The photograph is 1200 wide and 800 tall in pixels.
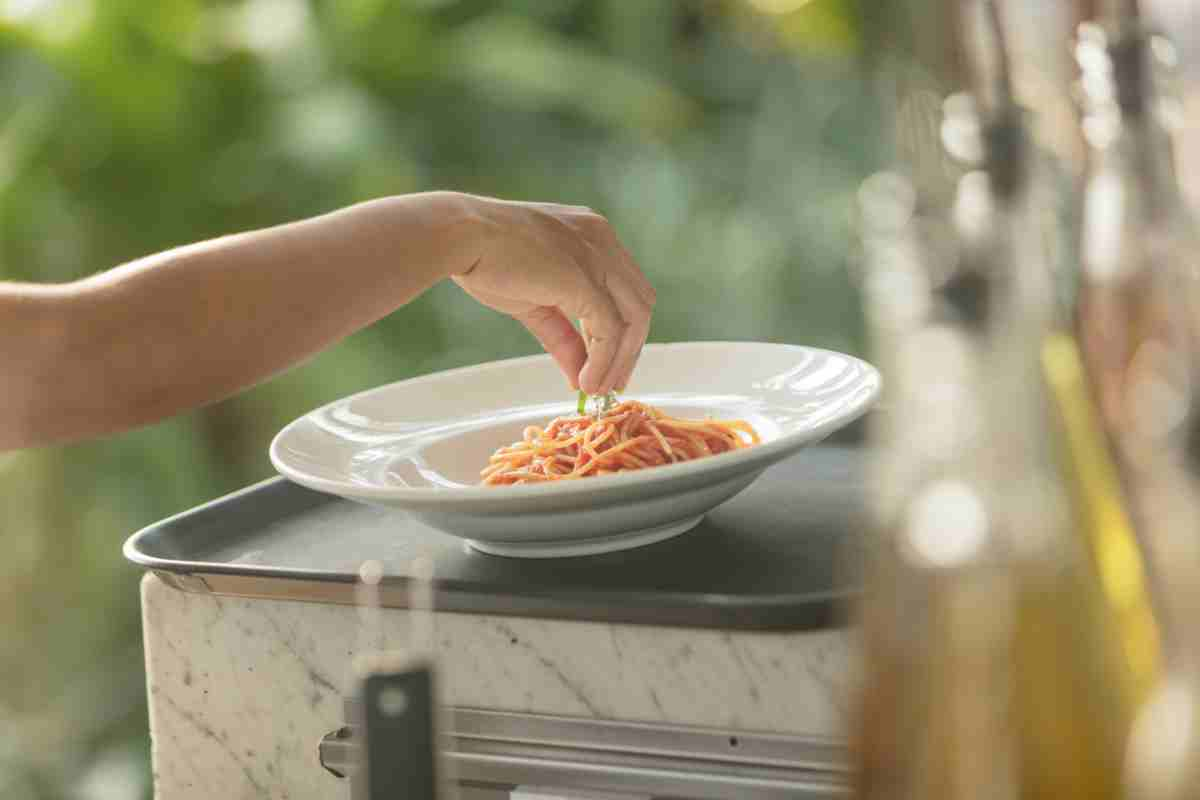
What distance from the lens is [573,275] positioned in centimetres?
94

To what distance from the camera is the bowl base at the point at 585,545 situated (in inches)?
33.9

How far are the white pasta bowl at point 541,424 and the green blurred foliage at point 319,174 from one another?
1.41m

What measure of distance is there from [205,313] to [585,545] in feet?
0.81

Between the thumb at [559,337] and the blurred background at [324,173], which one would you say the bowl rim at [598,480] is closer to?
the thumb at [559,337]

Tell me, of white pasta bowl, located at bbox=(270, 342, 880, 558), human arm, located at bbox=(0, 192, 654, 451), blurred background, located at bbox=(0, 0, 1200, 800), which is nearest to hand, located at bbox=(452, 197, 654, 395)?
human arm, located at bbox=(0, 192, 654, 451)

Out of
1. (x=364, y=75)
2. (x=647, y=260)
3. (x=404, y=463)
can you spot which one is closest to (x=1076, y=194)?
(x=404, y=463)

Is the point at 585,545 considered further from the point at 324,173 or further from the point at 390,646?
the point at 324,173

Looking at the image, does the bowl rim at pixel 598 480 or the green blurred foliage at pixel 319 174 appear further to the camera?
the green blurred foliage at pixel 319 174

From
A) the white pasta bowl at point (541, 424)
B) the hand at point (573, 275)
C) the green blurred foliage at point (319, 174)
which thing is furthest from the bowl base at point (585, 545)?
the green blurred foliage at point (319, 174)

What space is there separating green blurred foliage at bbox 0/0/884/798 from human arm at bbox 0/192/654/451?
5.12 feet

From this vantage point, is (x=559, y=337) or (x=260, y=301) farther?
(x=559, y=337)

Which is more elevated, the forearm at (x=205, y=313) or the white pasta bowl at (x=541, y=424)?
the forearm at (x=205, y=313)

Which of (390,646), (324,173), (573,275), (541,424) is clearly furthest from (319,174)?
(390,646)

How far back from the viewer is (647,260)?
2.57 metres
